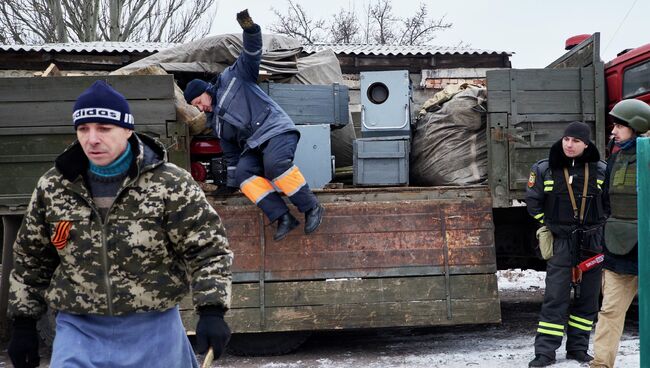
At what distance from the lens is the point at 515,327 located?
21.9ft

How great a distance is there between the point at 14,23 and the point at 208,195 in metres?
22.3

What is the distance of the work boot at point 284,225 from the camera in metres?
5.32

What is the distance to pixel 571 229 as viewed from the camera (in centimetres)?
507

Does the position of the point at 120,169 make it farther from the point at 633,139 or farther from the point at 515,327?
the point at 515,327

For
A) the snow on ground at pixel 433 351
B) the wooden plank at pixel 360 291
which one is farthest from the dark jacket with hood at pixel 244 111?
the snow on ground at pixel 433 351

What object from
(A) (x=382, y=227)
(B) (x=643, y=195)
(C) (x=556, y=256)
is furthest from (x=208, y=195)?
(B) (x=643, y=195)

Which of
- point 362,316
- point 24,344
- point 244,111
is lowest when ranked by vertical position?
point 362,316

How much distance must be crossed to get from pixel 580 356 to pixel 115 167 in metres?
3.96

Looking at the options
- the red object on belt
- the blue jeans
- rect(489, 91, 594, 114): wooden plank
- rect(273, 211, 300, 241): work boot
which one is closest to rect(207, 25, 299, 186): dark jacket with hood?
rect(273, 211, 300, 241): work boot

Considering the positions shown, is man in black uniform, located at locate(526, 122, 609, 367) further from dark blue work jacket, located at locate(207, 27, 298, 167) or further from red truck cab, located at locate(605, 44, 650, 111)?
dark blue work jacket, located at locate(207, 27, 298, 167)

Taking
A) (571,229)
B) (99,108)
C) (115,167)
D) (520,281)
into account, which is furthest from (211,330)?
(520,281)

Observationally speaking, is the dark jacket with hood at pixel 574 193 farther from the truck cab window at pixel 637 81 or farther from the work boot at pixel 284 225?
the work boot at pixel 284 225

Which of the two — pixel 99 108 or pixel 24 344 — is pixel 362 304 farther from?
pixel 99 108

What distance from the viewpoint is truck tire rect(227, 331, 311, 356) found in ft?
18.6
